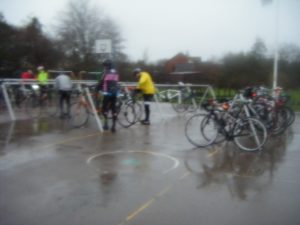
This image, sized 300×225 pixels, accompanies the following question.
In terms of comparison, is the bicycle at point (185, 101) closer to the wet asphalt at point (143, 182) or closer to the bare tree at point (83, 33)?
the wet asphalt at point (143, 182)

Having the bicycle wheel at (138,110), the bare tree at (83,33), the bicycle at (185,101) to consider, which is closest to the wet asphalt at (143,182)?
the bicycle wheel at (138,110)

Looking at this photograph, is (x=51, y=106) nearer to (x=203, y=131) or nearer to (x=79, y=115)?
(x=79, y=115)

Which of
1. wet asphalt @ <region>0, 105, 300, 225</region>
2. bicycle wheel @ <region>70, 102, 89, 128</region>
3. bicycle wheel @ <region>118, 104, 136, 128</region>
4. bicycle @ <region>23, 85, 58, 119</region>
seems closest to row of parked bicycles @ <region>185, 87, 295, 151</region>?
wet asphalt @ <region>0, 105, 300, 225</region>

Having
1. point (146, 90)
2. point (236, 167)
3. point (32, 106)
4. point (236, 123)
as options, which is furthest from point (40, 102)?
point (236, 167)

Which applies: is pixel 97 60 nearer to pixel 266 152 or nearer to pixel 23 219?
pixel 266 152

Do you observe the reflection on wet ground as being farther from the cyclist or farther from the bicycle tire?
the cyclist

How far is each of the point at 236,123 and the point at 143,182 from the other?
3.20m

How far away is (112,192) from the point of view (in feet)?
16.9

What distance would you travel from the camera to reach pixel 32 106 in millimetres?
13125

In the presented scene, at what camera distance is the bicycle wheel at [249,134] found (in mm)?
7793

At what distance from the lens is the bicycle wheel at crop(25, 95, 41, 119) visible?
42.4 feet

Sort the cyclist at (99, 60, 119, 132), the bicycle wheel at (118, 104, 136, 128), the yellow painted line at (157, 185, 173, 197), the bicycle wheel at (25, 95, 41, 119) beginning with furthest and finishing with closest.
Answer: the bicycle wheel at (25, 95, 41, 119)
the bicycle wheel at (118, 104, 136, 128)
the cyclist at (99, 60, 119, 132)
the yellow painted line at (157, 185, 173, 197)

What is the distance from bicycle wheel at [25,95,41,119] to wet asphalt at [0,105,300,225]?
3667 millimetres

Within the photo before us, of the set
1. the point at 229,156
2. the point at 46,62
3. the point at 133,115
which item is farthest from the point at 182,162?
the point at 46,62
